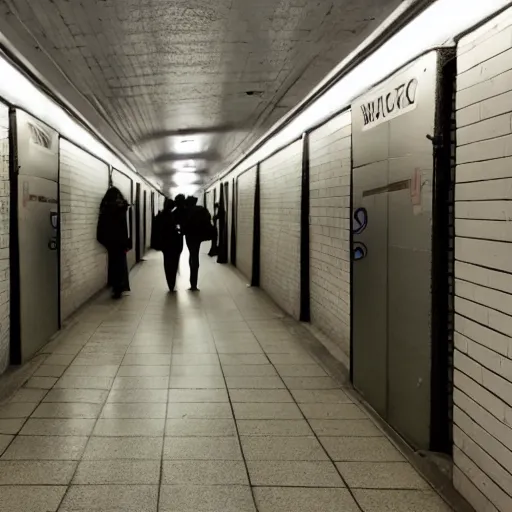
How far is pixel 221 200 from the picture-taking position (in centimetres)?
1705

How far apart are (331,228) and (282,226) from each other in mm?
2586

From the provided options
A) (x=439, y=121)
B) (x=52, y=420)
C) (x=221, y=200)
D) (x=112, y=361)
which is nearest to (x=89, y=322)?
(x=112, y=361)

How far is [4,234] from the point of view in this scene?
4.48 metres

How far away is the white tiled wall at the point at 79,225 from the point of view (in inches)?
269

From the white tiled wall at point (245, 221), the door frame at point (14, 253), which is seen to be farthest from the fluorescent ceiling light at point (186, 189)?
the door frame at point (14, 253)

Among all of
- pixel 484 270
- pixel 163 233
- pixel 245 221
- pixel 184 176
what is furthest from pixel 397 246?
pixel 184 176

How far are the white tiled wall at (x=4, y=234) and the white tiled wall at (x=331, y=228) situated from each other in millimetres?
2852

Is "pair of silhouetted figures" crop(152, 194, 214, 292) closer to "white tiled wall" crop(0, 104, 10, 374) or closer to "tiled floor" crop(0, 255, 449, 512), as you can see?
"tiled floor" crop(0, 255, 449, 512)

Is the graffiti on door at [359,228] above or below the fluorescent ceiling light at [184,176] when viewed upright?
below

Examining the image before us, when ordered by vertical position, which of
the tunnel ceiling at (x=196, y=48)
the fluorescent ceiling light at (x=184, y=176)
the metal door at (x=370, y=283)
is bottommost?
the metal door at (x=370, y=283)

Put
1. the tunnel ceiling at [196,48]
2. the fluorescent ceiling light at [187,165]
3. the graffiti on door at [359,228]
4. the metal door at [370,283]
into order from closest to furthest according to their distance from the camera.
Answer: the tunnel ceiling at [196,48], the metal door at [370,283], the graffiti on door at [359,228], the fluorescent ceiling light at [187,165]

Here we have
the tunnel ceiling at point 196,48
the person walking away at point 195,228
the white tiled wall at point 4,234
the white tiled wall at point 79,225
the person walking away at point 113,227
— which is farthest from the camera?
the person walking away at point 195,228

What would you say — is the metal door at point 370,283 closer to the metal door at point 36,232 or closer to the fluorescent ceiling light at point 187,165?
the metal door at point 36,232

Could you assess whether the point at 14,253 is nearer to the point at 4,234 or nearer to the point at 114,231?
the point at 4,234
